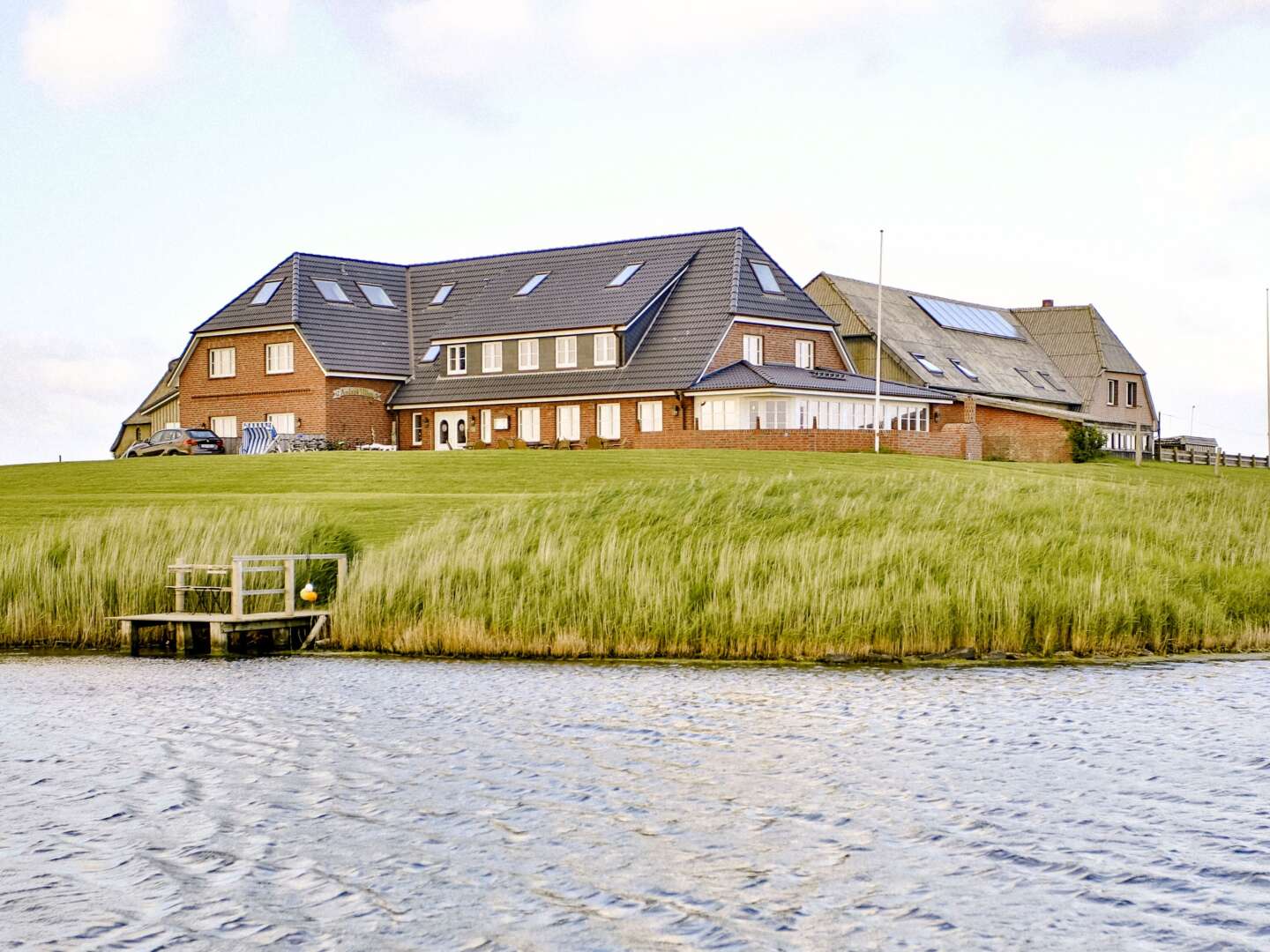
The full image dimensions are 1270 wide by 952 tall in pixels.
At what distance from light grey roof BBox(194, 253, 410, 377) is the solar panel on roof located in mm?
24209

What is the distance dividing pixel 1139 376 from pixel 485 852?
7651cm

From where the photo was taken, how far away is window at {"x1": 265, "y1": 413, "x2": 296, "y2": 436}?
201 feet

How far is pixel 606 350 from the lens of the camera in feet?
192

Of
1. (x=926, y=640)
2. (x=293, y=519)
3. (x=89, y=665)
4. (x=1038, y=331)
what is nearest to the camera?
(x=926, y=640)

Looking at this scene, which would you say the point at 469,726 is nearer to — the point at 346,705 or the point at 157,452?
the point at 346,705

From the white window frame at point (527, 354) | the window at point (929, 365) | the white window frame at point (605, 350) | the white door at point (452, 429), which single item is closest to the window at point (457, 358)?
the white door at point (452, 429)

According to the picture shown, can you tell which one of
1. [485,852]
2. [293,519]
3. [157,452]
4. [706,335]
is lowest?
[485,852]

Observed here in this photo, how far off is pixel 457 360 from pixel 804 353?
542 inches

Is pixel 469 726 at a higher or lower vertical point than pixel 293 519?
lower

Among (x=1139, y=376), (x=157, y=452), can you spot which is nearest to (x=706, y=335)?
(x=157, y=452)

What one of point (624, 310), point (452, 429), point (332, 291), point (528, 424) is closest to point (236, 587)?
point (624, 310)

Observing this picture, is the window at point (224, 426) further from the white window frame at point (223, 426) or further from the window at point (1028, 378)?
the window at point (1028, 378)

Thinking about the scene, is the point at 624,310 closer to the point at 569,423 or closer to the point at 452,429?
the point at 569,423

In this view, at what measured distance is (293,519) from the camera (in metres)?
27.3
